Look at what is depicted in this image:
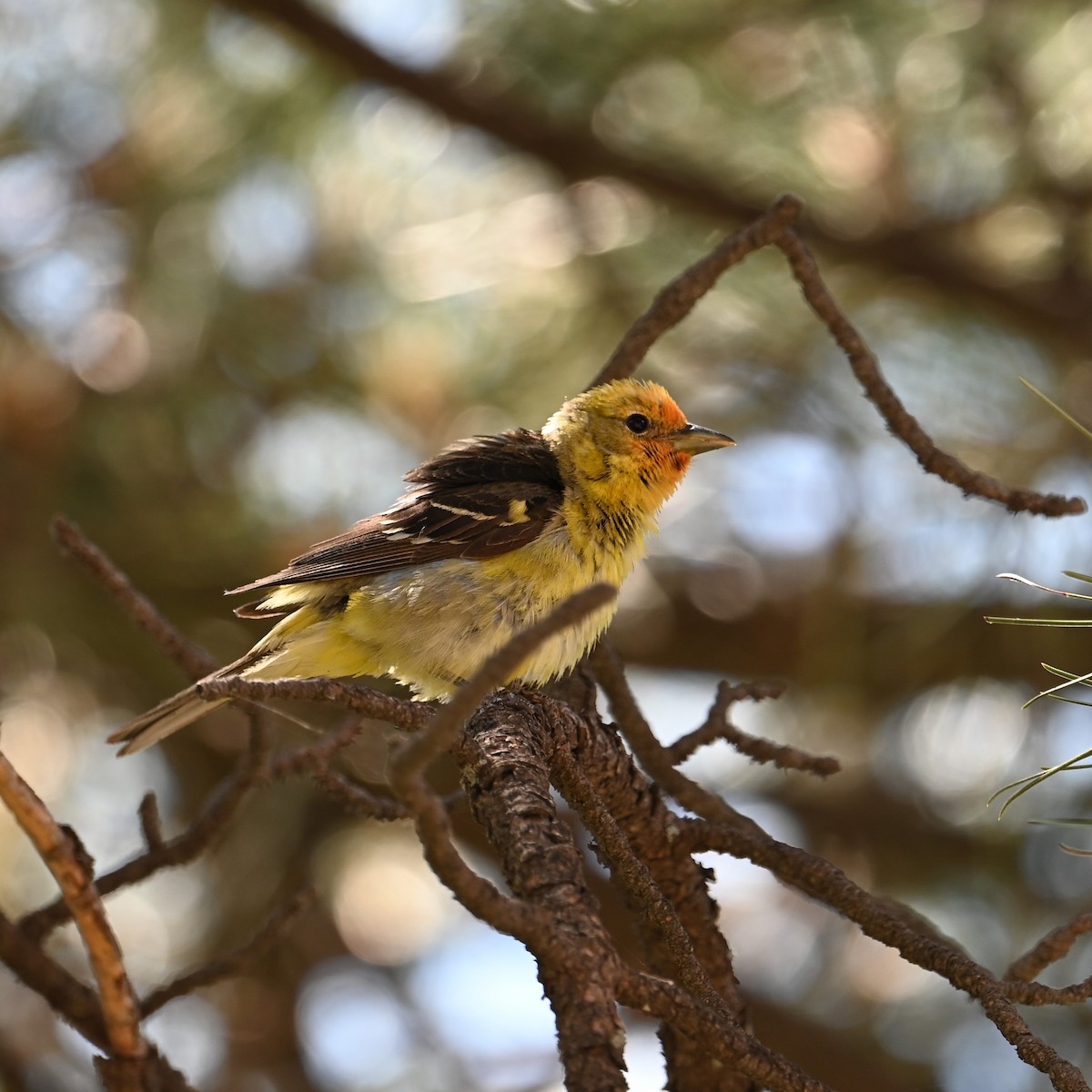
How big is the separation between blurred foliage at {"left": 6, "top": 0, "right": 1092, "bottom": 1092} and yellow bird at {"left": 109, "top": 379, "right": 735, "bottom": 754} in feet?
1.96

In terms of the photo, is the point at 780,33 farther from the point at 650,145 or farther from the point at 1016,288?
the point at 1016,288

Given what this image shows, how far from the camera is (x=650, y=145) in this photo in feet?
15.7

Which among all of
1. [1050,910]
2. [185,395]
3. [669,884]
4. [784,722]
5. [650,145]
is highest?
[650,145]

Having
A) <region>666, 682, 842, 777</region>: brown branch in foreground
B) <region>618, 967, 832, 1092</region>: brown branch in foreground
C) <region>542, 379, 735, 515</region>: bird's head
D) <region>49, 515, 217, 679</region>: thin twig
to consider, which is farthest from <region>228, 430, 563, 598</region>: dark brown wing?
<region>618, 967, 832, 1092</region>: brown branch in foreground

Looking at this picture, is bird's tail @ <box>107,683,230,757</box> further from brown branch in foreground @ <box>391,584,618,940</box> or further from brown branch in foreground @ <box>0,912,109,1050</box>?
brown branch in foreground @ <box>391,584,618,940</box>

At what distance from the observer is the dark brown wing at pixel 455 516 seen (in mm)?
3914

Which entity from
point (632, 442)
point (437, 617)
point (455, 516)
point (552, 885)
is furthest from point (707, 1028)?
point (632, 442)

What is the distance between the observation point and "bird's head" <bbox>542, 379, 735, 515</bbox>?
4320 mm

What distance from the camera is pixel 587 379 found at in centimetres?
539

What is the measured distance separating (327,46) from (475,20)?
22.3 inches

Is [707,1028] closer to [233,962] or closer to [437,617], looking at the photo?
[233,962]

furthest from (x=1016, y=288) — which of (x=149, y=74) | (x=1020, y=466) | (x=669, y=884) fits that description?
(x=149, y=74)

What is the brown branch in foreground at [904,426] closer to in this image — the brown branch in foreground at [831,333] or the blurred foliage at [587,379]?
the brown branch in foreground at [831,333]

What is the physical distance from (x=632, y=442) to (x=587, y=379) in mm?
1031
